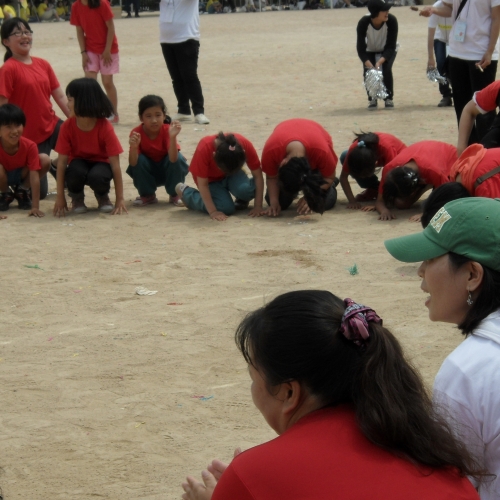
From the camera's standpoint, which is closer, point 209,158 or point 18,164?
point 209,158

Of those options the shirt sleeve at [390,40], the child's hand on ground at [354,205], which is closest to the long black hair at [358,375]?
the child's hand on ground at [354,205]

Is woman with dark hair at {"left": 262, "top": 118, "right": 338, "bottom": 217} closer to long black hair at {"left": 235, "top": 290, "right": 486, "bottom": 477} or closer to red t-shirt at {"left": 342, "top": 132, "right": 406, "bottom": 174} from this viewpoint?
red t-shirt at {"left": 342, "top": 132, "right": 406, "bottom": 174}

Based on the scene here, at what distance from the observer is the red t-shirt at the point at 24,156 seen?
6879mm

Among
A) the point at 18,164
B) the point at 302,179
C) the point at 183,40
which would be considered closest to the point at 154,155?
the point at 18,164

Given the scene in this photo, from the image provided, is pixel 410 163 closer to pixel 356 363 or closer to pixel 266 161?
pixel 266 161

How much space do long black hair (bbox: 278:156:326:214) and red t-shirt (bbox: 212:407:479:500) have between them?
461 centimetres

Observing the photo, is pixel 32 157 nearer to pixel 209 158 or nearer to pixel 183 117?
pixel 209 158

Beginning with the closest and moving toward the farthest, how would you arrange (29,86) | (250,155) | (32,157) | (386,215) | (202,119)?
1. (386,215)
2. (250,155)
3. (32,157)
4. (29,86)
5. (202,119)

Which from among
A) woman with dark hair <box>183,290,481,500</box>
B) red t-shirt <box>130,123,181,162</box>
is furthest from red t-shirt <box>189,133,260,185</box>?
woman with dark hair <box>183,290,481,500</box>

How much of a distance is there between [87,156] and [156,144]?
1.91ft

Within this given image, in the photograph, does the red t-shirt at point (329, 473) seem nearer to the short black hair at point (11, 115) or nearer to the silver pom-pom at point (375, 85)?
the short black hair at point (11, 115)

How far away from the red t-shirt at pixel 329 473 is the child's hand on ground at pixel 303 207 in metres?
4.97

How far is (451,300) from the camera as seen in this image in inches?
84.3

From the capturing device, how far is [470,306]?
6.92ft
